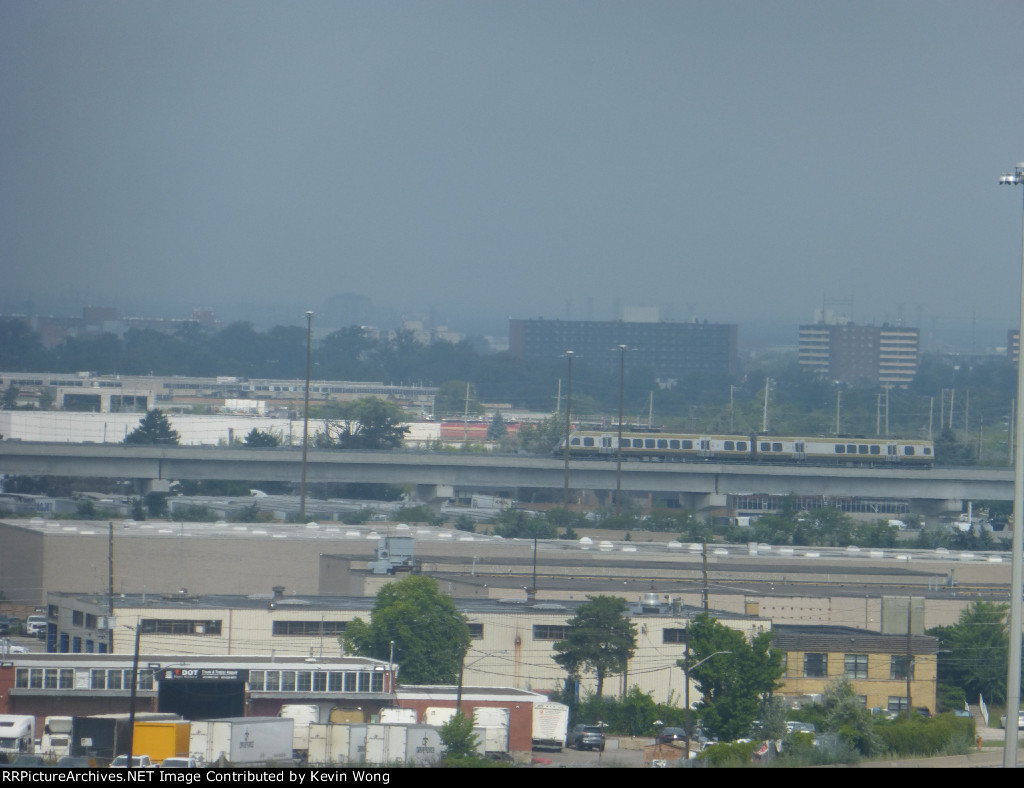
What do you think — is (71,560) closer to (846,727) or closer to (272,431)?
(846,727)

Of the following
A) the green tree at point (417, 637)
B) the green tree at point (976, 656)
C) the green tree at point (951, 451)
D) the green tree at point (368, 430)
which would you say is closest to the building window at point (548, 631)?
the green tree at point (417, 637)

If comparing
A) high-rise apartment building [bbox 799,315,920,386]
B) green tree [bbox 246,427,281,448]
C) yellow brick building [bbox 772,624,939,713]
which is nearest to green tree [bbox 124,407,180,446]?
green tree [bbox 246,427,281,448]

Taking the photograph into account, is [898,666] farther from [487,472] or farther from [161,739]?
[487,472]

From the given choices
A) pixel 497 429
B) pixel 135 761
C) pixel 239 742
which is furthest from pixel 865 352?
pixel 135 761

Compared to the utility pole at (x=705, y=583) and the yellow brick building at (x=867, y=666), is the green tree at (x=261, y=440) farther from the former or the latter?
the yellow brick building at (x=867, y=666)

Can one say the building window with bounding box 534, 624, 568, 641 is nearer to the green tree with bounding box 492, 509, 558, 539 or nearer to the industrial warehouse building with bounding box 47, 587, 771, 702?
the industrial warehouse building with bounding box 47, 587, 771, 702

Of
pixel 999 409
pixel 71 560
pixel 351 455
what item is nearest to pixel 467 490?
pixel 351 455
